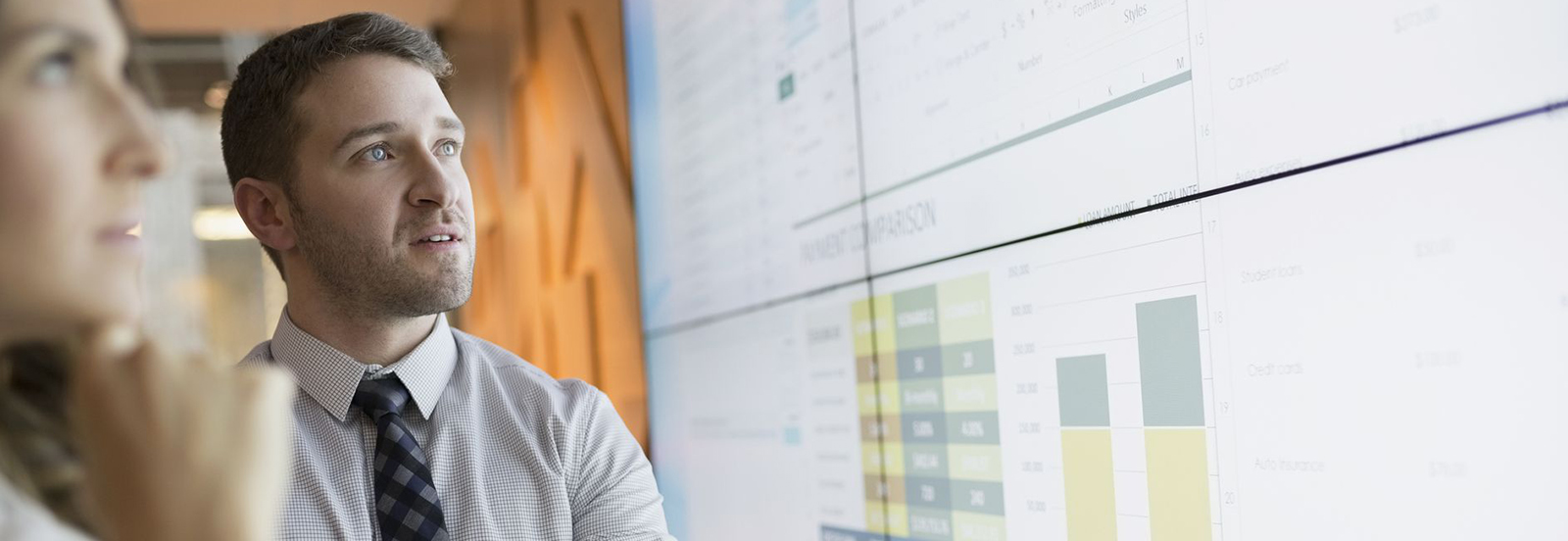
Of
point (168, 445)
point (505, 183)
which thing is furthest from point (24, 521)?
point (505, 183)

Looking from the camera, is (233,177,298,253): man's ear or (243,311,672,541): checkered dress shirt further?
A: (233,177,298,253): man's ear

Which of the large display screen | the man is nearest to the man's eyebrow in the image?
the man

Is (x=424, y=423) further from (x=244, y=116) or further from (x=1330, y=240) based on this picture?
(x=1330, y=240)

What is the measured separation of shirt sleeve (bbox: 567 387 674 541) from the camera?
55.8 inches

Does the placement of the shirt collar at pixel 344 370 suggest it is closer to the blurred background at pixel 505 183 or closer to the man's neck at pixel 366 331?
the man's neck at pixel 366 331

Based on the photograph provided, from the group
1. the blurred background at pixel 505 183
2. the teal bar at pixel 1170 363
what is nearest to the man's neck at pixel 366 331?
the blurred background at pixel 505 183

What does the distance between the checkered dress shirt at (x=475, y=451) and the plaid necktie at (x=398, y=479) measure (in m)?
0.02

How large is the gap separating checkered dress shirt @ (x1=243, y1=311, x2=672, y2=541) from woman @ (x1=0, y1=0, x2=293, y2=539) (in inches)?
28.5

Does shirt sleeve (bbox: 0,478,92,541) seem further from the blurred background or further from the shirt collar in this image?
the blurred background

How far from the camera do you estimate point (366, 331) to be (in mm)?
1498

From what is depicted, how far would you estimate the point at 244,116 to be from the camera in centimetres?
162

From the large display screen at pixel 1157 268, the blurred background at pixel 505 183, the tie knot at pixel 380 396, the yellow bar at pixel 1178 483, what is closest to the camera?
the large display screen at pixel 1157 268

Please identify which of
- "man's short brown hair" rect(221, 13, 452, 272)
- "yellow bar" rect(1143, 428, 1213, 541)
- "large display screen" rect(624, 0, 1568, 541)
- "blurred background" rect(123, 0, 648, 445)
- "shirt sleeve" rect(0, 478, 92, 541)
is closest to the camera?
"shirt sleeve" rect(0, 478, 92, 541)

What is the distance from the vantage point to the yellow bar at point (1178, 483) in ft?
4.25
